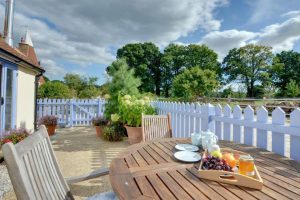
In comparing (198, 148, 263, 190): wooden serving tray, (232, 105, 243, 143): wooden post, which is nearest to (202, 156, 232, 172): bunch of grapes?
(198, 148, 263, 190): wooden serving tray

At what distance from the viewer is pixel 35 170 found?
3.36 ft

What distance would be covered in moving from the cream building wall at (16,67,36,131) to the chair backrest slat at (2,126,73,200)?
4.74 meters

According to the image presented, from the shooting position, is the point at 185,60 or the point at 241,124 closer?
the point at 241,124

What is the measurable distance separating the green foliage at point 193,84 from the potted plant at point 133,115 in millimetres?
17434

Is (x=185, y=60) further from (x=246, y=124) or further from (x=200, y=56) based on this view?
(x=246, y=124)

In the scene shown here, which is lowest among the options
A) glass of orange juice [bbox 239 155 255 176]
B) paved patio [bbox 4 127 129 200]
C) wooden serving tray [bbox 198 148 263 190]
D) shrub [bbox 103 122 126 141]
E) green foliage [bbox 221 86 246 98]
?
paved patio [bbox 4 127 129 200]

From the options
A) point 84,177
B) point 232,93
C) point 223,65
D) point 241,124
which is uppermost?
point 223,65

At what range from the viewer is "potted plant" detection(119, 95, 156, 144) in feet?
16.0

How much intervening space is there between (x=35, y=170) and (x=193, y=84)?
76.0 feet

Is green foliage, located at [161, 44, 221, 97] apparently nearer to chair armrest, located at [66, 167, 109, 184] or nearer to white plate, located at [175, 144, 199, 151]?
white plate, located at [175, 144, 199, 151]

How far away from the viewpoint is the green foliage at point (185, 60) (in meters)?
31.1

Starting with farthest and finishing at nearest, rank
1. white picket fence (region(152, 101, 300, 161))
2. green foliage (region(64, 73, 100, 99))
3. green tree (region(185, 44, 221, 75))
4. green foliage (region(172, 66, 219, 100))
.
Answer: green tree (region(185, 44, 221, 75)) → green foliage (region(172, 66, 219, 100)) → green foliage (region(64, 73, 100, 99)) → white picket fence (region(152, 101, 300, 161))

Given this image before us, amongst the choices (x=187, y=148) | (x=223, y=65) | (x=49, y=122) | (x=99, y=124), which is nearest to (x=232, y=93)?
(x=223, y=65)

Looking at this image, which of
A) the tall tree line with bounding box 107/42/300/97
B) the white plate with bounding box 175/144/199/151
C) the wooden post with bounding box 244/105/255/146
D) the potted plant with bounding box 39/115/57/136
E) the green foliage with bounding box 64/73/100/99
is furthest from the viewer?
the tall tree line with bounding box 107/42/300/97
